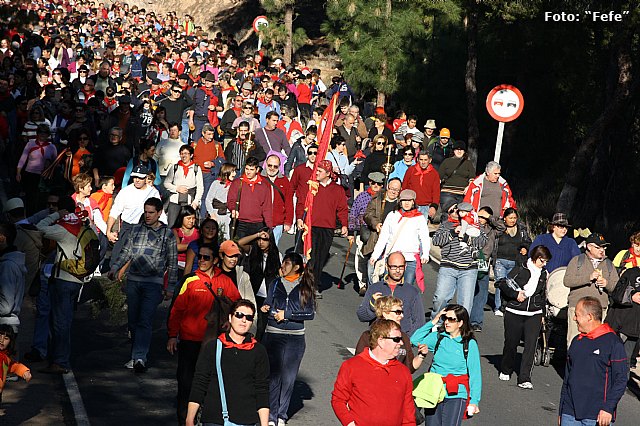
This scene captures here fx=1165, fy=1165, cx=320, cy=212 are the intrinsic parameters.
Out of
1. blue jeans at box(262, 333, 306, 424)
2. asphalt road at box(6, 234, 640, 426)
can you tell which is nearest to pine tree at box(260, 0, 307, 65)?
asphalt road at box(6, 234, 640, 426)

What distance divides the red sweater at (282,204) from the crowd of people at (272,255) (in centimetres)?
3

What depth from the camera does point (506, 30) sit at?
30109 mm

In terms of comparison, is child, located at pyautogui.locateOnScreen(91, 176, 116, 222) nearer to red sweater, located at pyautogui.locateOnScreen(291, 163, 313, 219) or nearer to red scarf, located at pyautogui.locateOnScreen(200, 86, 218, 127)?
red sweater, located at pyautogui.locateOnScreen(291, 163, 313, 219)

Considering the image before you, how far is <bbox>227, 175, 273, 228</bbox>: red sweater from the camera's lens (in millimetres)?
15344

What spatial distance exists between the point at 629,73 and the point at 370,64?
11994mm

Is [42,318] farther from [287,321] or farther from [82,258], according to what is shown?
[287,321]

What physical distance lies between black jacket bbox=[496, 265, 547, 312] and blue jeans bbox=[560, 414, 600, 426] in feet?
12.1

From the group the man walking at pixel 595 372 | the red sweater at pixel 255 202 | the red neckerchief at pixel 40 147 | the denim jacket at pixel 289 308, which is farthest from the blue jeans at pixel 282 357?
the red neckerchief at pixel 40 147

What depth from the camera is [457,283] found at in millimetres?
14375

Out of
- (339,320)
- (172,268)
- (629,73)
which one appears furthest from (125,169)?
(629,73)

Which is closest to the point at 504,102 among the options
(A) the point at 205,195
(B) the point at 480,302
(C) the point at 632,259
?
(B) the point at 480,302

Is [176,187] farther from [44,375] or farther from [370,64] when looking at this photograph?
[370,64]

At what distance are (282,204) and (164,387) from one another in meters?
4.44

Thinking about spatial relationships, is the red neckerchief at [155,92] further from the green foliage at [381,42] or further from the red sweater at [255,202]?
the red sweater at [255,202]
